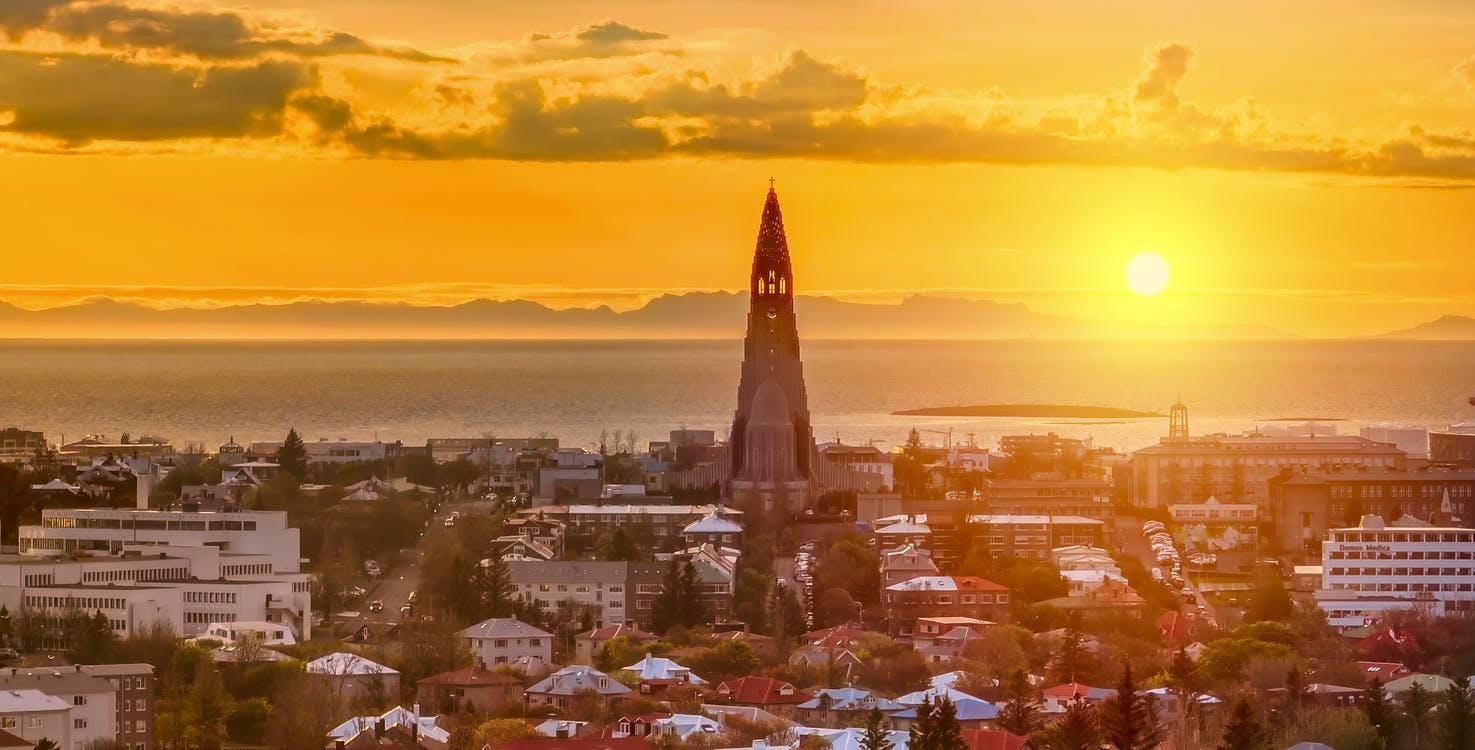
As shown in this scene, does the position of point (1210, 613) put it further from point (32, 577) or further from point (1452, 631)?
point (32, 577)

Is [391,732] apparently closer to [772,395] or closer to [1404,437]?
[772,395]

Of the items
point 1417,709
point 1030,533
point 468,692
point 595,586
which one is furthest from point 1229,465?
point 468,692

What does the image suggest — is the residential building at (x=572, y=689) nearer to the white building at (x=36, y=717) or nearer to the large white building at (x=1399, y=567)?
the white building at (x=36, y=717)

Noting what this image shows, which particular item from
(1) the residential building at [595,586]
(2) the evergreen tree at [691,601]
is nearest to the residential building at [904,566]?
(2) the evergreen tree at [691,601]

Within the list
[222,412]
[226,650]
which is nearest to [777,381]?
[226,650]

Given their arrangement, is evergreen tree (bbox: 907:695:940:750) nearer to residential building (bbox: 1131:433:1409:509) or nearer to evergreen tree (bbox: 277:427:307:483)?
residential building (bbox: 1131:433:1409:509)

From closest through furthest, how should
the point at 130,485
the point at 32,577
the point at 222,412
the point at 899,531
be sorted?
1. the point at 32,577
2. the point at 899,531
3. the point at 130,485
4. the point at 222,412

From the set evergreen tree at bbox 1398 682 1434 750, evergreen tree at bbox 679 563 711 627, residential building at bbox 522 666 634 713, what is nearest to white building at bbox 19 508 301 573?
evergreen tree at bbox 679 563 711 627
